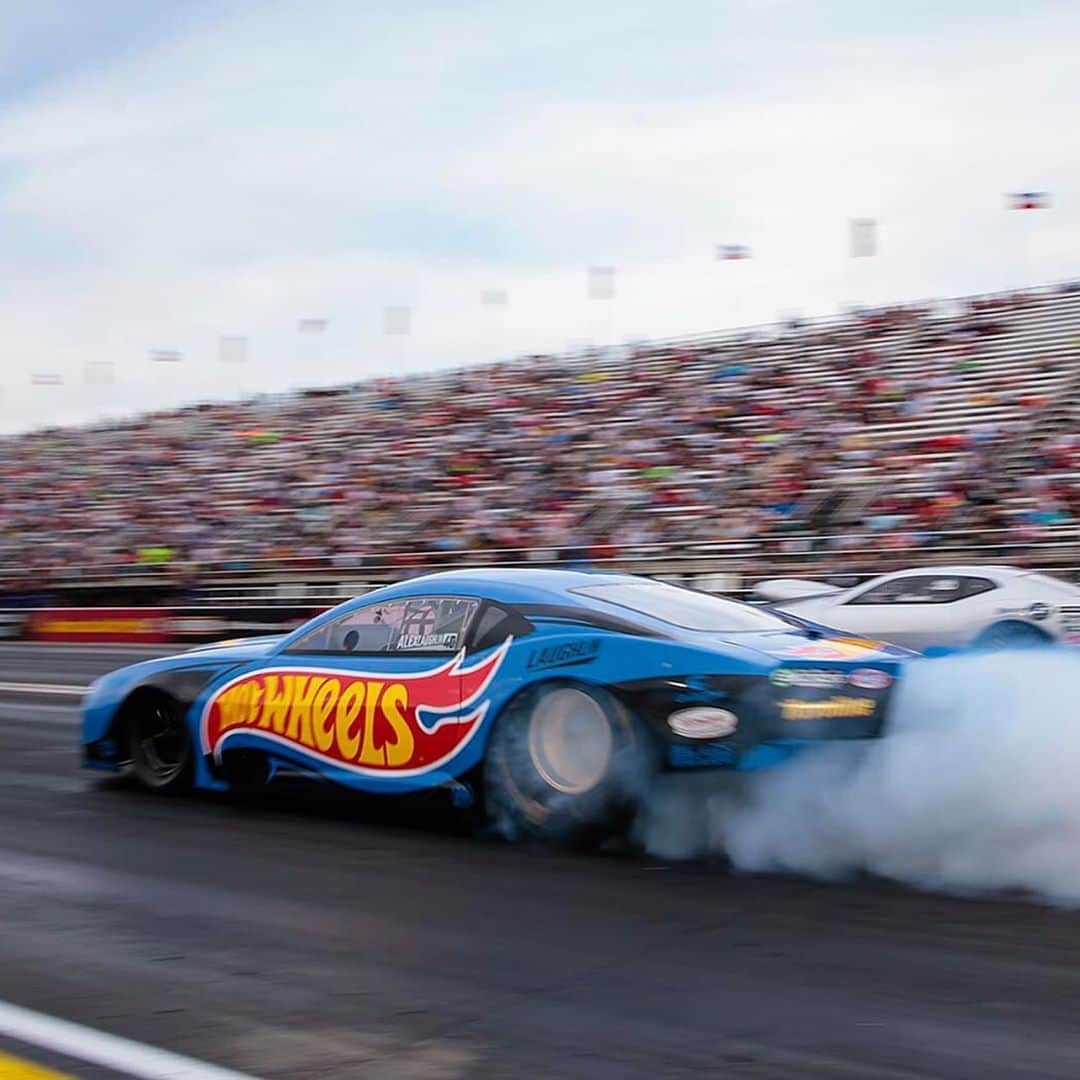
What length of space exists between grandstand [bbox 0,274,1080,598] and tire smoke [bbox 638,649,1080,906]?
12098 millimetres

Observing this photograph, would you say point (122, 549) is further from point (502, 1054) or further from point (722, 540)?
point (502, 1054)

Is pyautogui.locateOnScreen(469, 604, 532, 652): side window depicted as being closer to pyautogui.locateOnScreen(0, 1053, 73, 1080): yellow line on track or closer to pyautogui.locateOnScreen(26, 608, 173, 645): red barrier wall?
pyautogui.locateOnScreen(0, 1053, 73, 1080): yellow line on track

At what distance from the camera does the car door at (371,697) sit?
647 cm

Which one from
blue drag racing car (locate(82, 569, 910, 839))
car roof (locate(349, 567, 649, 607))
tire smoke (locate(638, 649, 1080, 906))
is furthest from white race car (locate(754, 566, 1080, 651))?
tire smoke (locate(638, 649, 1080, 906))

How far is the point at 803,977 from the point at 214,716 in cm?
399

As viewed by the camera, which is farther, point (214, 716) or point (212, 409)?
point (212, 409)

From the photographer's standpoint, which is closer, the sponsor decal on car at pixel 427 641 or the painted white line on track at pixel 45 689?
the sponsor decal on car at pixel 427 641

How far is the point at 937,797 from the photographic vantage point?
18.0 feet

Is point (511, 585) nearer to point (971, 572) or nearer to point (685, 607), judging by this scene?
point (685, 607)

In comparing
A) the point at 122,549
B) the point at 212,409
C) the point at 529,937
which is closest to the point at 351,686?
the point at 529,937

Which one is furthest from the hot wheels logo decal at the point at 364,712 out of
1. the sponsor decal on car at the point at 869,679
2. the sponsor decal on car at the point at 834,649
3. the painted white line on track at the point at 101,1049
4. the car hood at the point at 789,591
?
the car hood at the point at 789,591

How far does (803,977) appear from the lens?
427cm

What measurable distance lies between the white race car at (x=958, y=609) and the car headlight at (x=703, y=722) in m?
6.95

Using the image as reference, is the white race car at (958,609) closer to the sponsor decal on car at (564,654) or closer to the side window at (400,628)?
the side window at (400,628)
